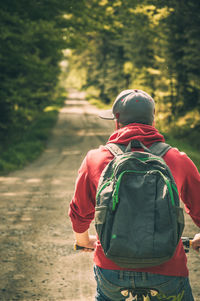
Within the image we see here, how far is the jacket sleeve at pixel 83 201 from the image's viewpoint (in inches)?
85.9

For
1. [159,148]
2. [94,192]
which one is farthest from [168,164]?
[94,192]

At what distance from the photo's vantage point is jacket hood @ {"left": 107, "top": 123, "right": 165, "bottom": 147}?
209 centimetres

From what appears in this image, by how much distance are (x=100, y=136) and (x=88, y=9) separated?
597 cm

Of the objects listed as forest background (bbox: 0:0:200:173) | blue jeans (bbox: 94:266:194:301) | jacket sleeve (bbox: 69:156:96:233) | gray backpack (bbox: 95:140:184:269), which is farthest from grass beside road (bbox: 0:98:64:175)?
gray backpack (bbox: 95:140:184:269)

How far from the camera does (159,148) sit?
2072 mm

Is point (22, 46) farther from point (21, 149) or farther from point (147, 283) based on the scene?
point (147, 283)

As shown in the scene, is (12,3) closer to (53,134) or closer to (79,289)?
(53,134)

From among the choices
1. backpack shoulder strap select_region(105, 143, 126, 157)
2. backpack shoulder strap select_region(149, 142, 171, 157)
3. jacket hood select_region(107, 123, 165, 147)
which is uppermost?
jacket hood select_region(107, 123, 165, 147)

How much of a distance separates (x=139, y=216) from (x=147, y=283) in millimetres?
341

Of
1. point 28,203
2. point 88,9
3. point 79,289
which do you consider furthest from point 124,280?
point 88,9

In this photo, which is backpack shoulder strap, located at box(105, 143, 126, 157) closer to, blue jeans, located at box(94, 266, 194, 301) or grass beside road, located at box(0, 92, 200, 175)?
blue jeans, located at box(94, 266, 194, 301)

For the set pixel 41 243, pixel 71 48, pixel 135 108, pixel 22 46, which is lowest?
pixel 71 48

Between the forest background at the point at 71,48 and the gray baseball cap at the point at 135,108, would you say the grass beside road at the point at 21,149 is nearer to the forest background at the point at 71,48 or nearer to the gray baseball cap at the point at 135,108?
the forest background at the point at 71,48

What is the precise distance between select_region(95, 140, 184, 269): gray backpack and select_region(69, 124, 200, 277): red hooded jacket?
0.43 feet
